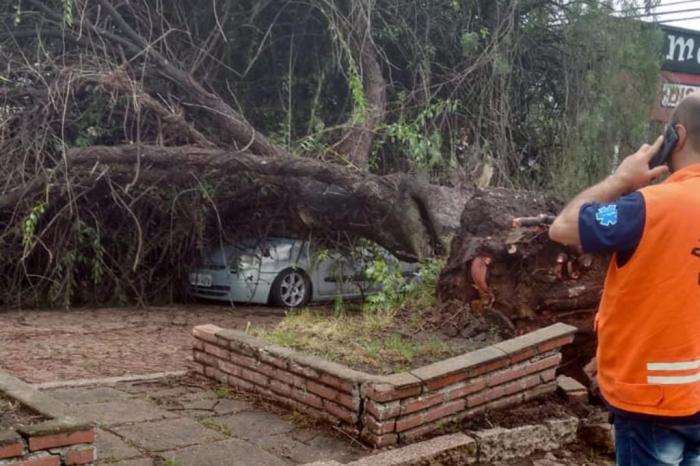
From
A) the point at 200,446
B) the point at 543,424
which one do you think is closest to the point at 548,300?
the point at 543,424

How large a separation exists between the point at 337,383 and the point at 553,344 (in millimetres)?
1615

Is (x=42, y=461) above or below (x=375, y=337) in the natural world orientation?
below

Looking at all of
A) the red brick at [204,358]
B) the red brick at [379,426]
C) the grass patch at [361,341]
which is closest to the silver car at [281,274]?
the grass patch at [361,341]

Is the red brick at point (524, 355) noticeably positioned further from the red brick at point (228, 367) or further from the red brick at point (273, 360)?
the red brick at point (228, 367)

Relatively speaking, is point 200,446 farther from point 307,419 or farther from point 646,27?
point 646,27

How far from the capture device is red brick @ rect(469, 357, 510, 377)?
4.89 meters

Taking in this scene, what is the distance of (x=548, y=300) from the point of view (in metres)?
6.02

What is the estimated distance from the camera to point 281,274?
38.8 ft

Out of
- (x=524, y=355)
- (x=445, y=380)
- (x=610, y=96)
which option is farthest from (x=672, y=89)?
(x=445, y=380)

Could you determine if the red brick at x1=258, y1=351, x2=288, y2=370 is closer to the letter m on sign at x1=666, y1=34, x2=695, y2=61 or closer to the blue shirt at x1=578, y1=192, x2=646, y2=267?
the blue shirt at x1=578, y1=192, x2=646, y2=267

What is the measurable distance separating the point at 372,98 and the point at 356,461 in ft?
24.5

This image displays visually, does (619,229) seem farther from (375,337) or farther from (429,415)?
Result: (375,337)

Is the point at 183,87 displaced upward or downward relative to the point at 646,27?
downward

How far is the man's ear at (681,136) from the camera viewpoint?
271 cm
